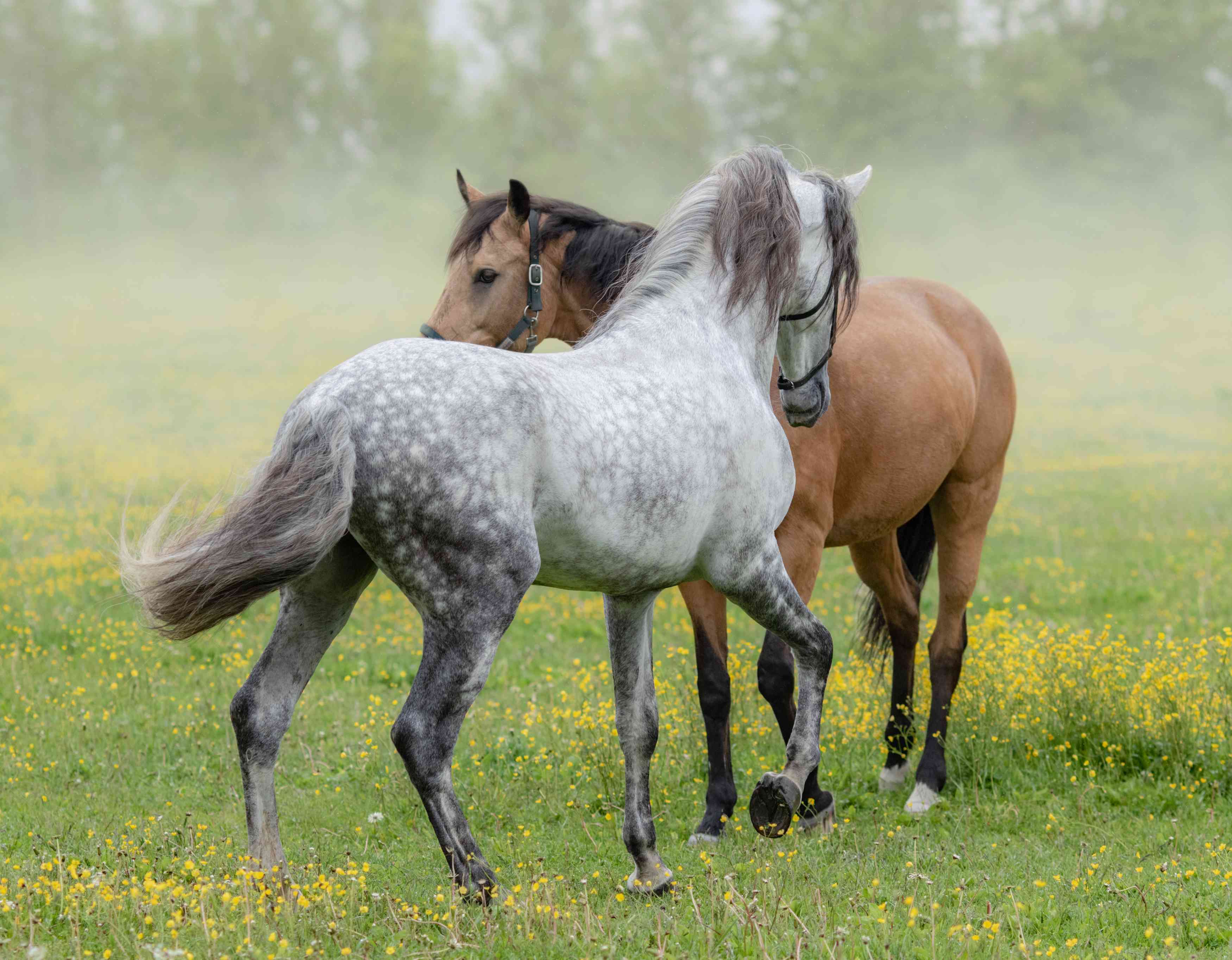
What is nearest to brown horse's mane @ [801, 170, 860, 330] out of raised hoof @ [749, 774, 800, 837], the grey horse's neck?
the grey horse's neck

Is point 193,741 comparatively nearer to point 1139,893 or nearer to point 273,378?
point 1139,893

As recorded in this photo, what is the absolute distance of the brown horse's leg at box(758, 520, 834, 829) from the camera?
5055 mm

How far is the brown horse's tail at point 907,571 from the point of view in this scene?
6773 millimetres

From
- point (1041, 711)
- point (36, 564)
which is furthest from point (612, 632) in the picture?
point (36, 564)

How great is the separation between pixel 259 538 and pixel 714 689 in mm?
2757

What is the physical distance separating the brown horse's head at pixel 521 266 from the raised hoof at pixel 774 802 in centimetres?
228

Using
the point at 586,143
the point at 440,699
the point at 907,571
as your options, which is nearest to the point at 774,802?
the point at 440,699

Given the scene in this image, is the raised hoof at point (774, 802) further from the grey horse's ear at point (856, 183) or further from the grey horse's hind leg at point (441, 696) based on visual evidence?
the grey horse's ear at point (856, 183)

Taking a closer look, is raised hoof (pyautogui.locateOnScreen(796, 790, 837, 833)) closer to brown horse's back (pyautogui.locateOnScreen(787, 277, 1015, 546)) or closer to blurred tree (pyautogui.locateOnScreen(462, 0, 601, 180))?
brown horse's back (pyautogui.locateOnScreen(787, 277, 1015, 546))

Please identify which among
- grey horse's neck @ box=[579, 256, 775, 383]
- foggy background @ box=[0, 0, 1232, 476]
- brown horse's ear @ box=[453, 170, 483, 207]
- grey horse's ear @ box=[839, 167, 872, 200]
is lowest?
foggy background @ box=[0, 0, 1232, 476]

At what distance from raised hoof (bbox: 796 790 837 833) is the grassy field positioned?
0.08 m

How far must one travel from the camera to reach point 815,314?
443cm

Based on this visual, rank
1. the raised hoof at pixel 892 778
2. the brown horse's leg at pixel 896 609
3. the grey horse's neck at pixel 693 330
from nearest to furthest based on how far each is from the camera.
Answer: the grey horse's neck at pixel 693 330, the raised hoof at pixel 892 778, the brown horse's leg at pixel 896 609

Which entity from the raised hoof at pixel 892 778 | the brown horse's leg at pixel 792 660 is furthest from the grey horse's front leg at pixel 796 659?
the raised hoof at pixel 892 778
